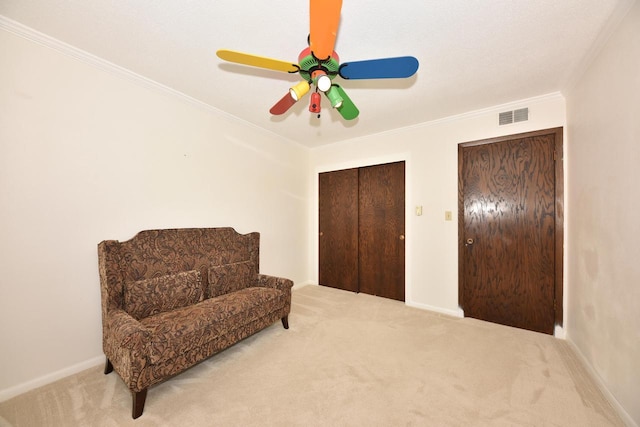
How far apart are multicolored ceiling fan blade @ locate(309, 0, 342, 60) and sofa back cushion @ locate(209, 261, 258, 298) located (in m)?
2.23

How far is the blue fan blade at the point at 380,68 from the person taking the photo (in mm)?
1371

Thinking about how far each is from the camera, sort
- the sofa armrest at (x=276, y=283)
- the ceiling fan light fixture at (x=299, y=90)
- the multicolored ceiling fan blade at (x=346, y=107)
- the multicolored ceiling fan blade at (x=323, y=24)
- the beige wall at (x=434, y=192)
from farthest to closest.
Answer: the beige wall at (x=434, y=192) → the sofa armrest at (x=276, y=283) → the multicolored ceiling fan blade at (x=346, y=107) → the ceiling fan light fixture at (x=299, y=90) → the multicolored ceiling fan blade at (x=323, y=24)

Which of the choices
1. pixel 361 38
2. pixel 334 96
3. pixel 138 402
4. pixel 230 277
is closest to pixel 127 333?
pixel 138 402

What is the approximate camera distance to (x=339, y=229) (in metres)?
4.21

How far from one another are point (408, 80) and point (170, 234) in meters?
2.80

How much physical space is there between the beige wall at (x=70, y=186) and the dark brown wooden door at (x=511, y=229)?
10.9 ft

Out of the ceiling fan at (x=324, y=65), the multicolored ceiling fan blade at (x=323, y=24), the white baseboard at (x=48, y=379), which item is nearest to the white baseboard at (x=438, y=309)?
the ceiling fan at (x=324, y=65)

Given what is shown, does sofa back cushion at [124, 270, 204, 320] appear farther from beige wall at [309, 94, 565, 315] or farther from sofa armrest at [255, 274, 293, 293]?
beige wall at [309, 94, 565, 315]

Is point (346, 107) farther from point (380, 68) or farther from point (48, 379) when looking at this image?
point (48, 379)

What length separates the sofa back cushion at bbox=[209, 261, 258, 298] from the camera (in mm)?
2516

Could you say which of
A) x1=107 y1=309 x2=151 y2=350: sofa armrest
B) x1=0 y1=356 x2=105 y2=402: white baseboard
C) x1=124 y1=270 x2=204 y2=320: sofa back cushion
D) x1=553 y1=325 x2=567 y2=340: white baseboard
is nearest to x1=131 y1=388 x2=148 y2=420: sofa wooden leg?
x1=107 y1=309 x2=151 y2=350: sofa armrest

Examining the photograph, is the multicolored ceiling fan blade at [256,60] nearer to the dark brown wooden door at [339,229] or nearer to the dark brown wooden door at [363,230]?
the dark brown wooden door at [363,230]

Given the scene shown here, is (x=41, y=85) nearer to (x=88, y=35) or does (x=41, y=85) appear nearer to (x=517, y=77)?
(x=88, y=35)

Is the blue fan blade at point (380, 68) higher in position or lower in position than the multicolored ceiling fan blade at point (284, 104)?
higher
